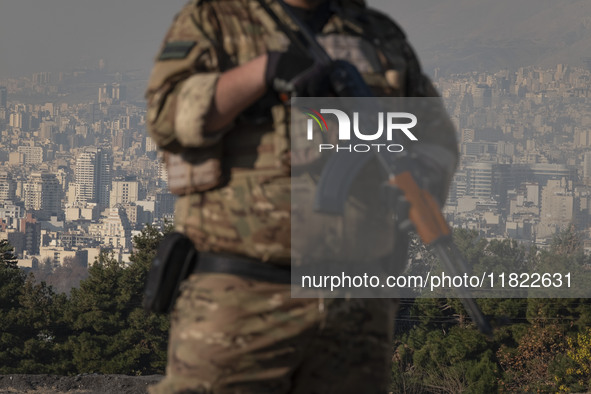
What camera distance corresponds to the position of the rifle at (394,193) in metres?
2.71

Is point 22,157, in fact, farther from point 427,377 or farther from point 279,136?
point 279,136

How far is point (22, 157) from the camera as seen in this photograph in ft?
560

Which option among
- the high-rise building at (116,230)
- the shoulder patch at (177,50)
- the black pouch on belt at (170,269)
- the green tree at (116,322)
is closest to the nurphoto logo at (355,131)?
the shoulder patch at (177,50)

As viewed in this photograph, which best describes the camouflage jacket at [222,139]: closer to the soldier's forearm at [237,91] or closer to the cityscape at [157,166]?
the soldier's forearm at [237,91]

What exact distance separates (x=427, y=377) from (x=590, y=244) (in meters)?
17.6

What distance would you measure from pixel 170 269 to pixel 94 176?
163338mm

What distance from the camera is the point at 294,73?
2.60m

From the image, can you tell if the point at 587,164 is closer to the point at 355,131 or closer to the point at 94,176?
the point at 355,131

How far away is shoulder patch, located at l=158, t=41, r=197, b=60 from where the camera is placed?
8.87 feet

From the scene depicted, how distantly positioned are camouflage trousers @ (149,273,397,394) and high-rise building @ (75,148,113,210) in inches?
5999

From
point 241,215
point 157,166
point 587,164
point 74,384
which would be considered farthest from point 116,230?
point 241,215

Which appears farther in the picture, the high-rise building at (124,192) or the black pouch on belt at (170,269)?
the high-rise building at (124,192)

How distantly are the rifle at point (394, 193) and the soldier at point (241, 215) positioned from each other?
2.3 inches

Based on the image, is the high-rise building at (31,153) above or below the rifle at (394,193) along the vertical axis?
above
